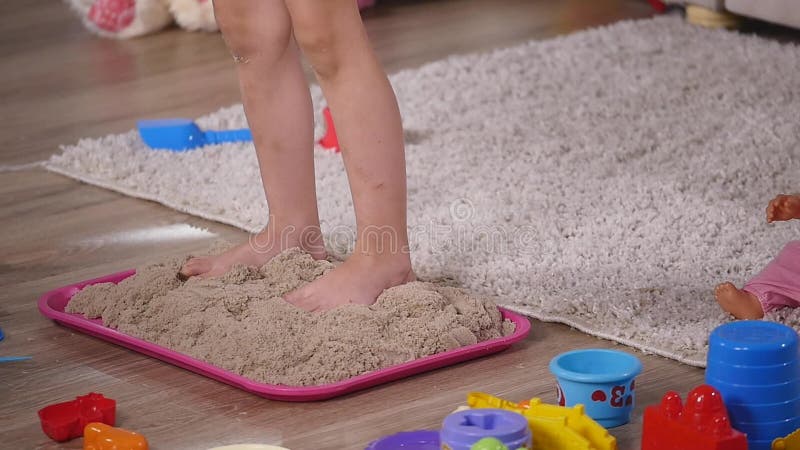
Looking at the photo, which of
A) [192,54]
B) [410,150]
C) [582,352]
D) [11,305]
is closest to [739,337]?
[582,352]

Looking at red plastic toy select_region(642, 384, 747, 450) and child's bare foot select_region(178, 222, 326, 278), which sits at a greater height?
child's bare foot select_region(178, 222, 326, 278)

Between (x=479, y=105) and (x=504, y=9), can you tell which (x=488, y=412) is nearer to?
(x=479, y=105)

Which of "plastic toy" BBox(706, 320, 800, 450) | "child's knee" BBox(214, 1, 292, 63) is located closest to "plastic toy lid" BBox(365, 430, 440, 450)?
"plastic toy" BBox(706, 320, 800, 450)

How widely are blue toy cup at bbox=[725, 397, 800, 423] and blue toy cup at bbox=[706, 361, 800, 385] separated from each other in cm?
2

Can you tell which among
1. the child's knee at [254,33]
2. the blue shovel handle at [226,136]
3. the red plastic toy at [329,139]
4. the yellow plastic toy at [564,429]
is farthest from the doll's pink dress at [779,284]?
the blue shovel handle at [226,136]

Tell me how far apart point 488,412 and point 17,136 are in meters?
1.77

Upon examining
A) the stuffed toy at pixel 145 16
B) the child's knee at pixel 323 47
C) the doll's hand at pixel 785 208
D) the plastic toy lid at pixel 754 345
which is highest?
the stuffed toy at pixel 145 16

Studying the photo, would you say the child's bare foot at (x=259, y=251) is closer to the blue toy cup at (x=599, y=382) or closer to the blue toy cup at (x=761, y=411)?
the blue toy cup at (x=599, y=382)

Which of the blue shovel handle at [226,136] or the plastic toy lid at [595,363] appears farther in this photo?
the blue shovel handle at [226,136]

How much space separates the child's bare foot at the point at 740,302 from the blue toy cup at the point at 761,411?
12.0 inches

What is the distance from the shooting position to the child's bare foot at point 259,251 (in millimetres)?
1582

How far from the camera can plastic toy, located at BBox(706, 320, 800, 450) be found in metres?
1.08

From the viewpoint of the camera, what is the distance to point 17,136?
2.54m

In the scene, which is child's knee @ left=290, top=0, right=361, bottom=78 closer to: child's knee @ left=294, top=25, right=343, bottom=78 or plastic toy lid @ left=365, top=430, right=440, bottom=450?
child's knee @ left=294, top=25, right=343, bottom=78
